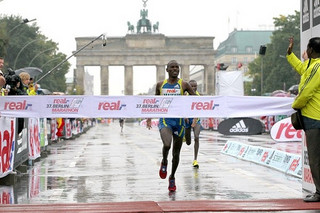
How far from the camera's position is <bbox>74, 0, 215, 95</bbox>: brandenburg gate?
5418 inches

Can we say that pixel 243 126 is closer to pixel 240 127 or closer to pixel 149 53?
pixel 240 127

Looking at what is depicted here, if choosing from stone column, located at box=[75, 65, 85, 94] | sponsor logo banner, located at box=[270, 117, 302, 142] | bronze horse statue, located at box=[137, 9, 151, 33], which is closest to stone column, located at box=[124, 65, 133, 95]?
bronze horse statue, located at box=[137, 9, 151, 33]

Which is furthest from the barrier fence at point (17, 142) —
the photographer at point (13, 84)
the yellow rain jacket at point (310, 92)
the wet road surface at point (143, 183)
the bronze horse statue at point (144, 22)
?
the bronze horse statue at point (144, 22)

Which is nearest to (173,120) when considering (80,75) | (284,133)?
(284,133)

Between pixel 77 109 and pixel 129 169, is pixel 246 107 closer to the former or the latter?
pixel 77 109

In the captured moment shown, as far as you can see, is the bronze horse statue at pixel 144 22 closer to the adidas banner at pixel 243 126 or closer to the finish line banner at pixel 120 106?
the adidas banner at pixel 243 126

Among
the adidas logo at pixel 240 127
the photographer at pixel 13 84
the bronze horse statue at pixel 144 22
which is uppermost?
the bronze horse statue at pixel 144 22

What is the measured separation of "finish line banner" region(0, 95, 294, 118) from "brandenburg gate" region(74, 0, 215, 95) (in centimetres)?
12361

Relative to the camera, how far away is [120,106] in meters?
12.4

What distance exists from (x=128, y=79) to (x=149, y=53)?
780 cm

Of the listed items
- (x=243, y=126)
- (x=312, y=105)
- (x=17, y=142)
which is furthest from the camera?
(x=17, y=142)

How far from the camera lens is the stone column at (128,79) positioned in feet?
474

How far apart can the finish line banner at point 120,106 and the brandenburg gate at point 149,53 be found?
124 metres

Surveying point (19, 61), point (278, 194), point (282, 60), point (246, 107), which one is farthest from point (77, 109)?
point (282, 60)
